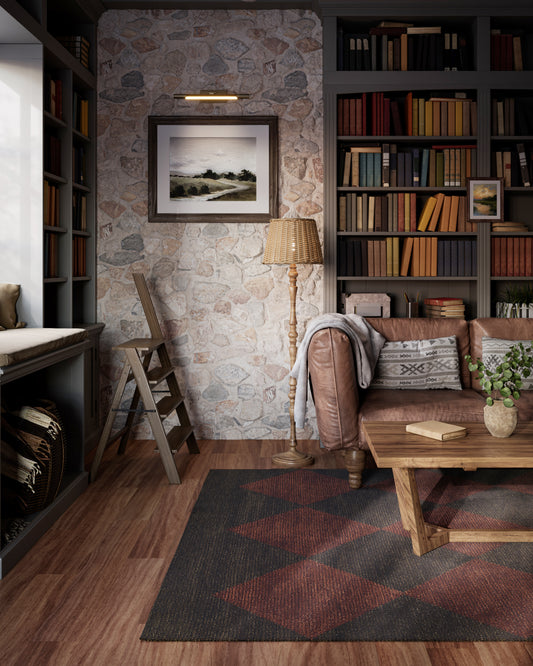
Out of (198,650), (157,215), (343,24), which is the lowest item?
(198,650)

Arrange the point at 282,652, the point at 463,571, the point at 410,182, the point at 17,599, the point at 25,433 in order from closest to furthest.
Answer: the point at 282,652, the point at 17,599, the point at 463,571, the point at 25,433, the point at 410,182

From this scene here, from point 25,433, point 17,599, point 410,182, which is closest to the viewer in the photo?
point 17,599

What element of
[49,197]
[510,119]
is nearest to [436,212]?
[510,119]

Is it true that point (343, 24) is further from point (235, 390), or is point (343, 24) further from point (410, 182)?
point (235, 390)

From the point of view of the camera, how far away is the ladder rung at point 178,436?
3518 mm

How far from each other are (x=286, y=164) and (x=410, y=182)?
0.86 m

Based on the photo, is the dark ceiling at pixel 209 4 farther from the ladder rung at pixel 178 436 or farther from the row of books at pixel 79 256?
the ladder rung at pixel 178 436

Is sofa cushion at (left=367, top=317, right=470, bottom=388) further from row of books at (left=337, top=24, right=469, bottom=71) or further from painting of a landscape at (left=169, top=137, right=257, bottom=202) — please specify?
row of books at (left=337, top=24, right=469, bottom=71)

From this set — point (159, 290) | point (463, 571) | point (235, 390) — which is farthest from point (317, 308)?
point (463, 571)

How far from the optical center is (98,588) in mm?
2150

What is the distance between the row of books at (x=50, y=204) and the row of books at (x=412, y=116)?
1917 millimetres

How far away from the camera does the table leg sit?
237 cm

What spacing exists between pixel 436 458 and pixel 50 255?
255cm

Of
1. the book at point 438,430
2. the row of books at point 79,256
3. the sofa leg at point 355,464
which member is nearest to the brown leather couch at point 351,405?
the sofa leg at point 355,464
